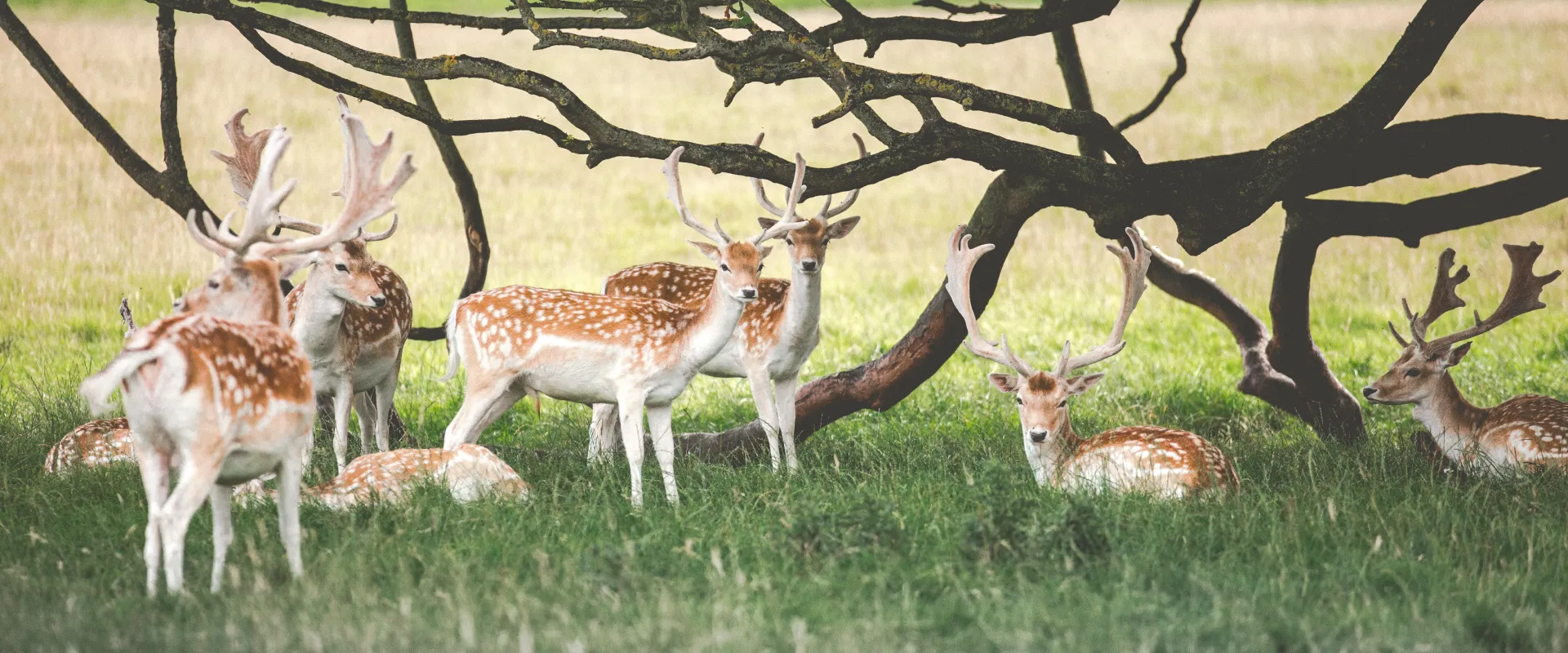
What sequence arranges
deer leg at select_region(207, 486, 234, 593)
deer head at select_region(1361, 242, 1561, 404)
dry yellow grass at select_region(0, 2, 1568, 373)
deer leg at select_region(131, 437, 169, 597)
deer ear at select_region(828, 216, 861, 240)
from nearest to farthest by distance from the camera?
deer leg at select_region(131, 437, 169, 597), deer leg at select_region(207, 486, 234, 593), deer head at select_region(1361, 242, 1561, 404), deer ear at select_region(828, 216, 861, 240), dry yellow grass at select_region(0, 2, 1568, 373)

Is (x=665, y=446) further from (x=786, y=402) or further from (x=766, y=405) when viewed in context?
(x=786, y=402)

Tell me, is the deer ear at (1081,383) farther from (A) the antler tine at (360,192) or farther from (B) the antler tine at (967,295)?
(A) the antler tine at (360,192)

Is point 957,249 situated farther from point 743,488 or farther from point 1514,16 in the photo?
point 1514,16

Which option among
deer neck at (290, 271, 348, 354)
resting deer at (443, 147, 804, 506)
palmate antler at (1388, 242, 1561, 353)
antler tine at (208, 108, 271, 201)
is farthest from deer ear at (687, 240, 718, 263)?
palmate antler at (1388, 242, 1561, 353)

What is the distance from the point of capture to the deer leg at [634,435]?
5.85 meters

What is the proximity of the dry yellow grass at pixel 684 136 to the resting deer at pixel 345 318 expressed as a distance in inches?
145

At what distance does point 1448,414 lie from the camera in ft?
21.4

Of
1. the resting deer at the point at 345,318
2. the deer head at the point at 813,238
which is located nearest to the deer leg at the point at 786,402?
the deer head at the point at 813,238

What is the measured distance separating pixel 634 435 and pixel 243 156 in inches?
87.7

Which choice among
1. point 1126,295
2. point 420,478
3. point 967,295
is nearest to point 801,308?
point 967,295

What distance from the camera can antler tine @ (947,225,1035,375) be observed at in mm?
6207

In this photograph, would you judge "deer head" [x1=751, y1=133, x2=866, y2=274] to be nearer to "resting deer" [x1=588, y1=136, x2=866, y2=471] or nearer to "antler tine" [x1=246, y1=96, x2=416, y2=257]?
"resting deer" [x1=588, y1=136, x2=866, y2=471]

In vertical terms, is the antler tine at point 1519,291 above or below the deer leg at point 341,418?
above

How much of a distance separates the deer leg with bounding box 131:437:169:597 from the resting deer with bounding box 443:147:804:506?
1.90m
